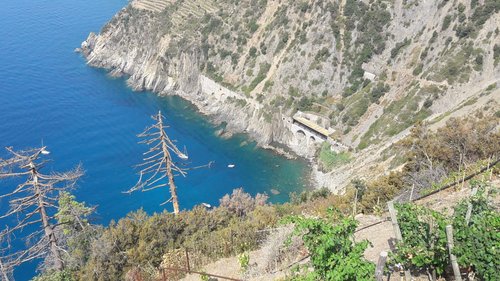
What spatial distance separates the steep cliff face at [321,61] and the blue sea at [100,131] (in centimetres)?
463

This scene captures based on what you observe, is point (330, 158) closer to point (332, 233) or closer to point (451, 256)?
point (451, 256)

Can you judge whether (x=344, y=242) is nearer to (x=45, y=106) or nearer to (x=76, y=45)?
(x=45, y=106)

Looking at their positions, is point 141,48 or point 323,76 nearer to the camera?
point 323,76

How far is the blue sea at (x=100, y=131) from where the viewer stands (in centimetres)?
6681

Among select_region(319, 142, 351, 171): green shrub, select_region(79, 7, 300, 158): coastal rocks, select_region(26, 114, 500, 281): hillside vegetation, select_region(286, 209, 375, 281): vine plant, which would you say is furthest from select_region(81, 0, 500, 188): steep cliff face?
select_region(286, 209, 375, 281): vine plant

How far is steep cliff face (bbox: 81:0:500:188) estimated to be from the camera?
6294 centimetres

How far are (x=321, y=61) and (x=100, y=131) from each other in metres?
40.2

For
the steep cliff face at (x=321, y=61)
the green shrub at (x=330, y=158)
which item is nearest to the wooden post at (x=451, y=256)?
the steep cliff face at (x=321, y=61)

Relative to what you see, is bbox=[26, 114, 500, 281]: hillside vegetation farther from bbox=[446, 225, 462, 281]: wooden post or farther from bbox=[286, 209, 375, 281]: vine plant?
bbox=[446, 225, 462, 281]: wooden post

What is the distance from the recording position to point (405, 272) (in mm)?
14055

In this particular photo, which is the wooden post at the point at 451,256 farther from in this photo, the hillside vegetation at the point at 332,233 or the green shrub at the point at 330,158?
the green shrub at the point at 330,158

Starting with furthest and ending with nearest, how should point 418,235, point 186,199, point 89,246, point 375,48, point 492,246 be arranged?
point 375,48
point 186,199
point 89,246
point 418,235
point 492,246

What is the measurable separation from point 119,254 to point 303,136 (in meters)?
56.3

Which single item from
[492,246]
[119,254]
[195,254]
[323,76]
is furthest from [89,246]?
[323,76]
